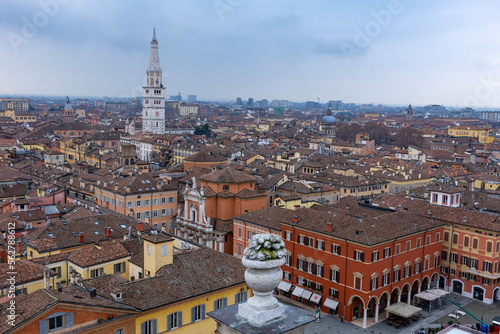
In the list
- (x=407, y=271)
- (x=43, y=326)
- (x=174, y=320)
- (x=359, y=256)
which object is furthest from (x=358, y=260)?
(x=43, y=326)

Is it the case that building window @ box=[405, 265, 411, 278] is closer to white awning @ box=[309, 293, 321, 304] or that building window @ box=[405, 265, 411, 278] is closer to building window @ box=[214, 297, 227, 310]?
white awning @ box=[309, 293, 321, 304]

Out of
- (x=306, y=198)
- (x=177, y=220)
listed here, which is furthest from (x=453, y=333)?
(x=306, y=198)

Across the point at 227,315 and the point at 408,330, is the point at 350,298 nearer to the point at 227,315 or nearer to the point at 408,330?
the point at 408,330

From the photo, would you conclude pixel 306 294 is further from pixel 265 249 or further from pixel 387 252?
pixel 265 249

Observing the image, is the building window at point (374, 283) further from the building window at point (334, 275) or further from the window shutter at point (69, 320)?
the window shutter at point (69, 320)

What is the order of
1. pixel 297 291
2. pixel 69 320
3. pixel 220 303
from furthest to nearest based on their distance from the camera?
pixel 297 291 → pixel 220 303 → pixel 69 320

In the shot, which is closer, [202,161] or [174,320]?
[174,320]

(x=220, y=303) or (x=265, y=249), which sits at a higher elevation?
(x=265, y=249)
